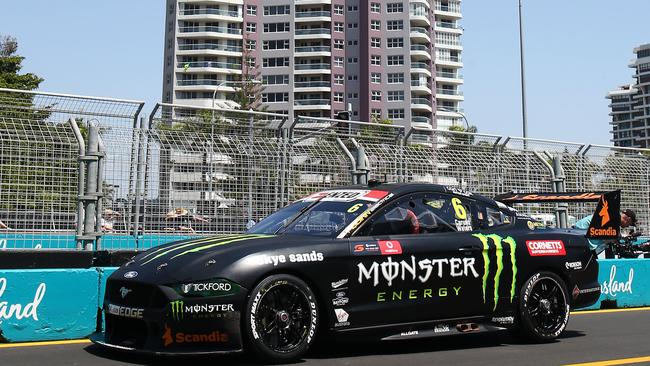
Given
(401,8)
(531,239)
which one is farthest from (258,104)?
(531,239)

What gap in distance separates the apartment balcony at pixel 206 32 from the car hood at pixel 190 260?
90.6m

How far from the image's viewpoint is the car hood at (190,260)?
5477 millimetres

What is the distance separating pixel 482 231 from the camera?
704 centimetres

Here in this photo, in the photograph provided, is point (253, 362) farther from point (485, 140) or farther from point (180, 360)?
point (485, 140)

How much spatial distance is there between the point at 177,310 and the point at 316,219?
1.65 metres

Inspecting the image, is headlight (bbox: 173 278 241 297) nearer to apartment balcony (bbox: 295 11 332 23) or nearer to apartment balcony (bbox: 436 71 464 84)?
apartment balcony (bbox: 295 11 332 23)

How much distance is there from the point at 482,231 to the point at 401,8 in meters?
93.2

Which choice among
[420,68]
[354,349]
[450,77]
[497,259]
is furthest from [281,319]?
[450,77]

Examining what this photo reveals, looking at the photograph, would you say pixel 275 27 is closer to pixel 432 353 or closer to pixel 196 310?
pixel 432 353

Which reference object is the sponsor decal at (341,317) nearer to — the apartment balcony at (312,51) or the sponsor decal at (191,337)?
the sponsor decal at (191,337)

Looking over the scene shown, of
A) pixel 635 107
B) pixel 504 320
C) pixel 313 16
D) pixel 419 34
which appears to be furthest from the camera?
pixel 635 107

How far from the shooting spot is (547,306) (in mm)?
7238

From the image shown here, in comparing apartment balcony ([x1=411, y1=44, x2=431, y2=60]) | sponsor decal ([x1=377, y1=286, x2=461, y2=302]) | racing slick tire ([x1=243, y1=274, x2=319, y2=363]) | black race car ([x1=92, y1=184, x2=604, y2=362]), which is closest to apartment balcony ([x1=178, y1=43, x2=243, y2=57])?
apartment balcony ([x1=411, y1=44, x2=431, y2=60])

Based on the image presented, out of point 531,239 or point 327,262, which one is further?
point 531,239
